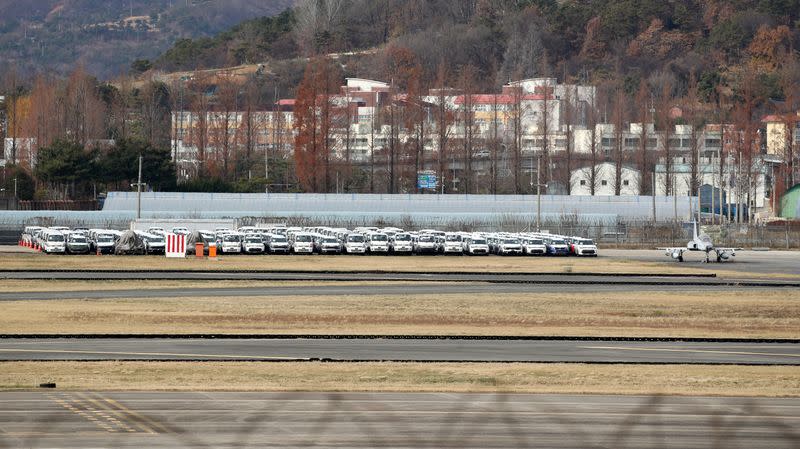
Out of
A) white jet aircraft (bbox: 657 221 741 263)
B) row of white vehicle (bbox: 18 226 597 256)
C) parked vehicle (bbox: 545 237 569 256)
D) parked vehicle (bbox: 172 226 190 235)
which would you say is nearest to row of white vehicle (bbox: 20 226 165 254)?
row of white vehicle (bbox: 18 226 597 256)

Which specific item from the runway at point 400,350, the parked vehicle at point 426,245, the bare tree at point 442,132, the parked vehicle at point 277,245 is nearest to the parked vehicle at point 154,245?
the parked vehicle at point 277,245

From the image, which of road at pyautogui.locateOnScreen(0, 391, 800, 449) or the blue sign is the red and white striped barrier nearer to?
road at pyautogui.locateOnScreen(0, 391, 800, 449)

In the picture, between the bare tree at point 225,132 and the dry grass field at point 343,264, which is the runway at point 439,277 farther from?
the bare tree at point 225,132

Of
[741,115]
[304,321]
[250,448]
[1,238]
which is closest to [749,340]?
[304,321]

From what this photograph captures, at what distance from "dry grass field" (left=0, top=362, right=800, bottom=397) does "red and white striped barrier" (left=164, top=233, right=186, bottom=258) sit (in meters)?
56.8

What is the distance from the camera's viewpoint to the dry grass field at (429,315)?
49938mm

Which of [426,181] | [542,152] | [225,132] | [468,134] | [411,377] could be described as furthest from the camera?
[225,132]

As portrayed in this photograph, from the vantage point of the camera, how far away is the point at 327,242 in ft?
342

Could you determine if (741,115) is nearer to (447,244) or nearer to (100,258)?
(447,244)

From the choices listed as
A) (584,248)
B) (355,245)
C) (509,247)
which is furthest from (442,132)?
(584,248)

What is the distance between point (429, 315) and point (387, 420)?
25383mm

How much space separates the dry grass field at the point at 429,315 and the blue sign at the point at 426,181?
9846 cm

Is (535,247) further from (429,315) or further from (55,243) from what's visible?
(429,315)

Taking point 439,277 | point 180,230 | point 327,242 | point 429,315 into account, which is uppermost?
point 180,230
